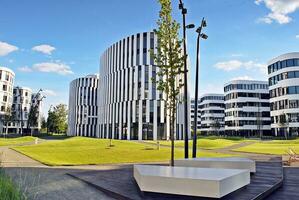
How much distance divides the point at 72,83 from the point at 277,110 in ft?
300

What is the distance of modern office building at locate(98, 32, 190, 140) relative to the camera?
65.9m

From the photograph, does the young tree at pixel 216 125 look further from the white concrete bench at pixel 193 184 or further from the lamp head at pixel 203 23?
the white concrete bench at pixel 193 184

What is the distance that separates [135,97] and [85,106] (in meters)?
56.8

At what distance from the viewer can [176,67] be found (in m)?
15.4

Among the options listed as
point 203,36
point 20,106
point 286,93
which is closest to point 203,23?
point 203,36

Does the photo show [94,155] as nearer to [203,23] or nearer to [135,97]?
[203,23]

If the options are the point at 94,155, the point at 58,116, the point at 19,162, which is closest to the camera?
the point at 19,162

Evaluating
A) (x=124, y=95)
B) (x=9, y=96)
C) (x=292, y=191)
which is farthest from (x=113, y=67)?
(x=292, y=191)

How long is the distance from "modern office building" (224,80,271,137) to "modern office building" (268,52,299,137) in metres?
20.7

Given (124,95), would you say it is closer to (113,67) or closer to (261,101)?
(113,67)

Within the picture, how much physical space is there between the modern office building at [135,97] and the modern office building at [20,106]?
65.3 meters

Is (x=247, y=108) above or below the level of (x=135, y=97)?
below

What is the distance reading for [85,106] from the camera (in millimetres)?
118375

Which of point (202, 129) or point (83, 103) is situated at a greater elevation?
point (83, 103)
